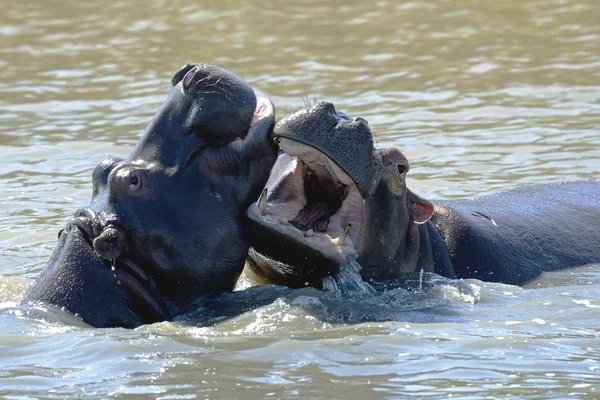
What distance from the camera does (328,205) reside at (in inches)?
275

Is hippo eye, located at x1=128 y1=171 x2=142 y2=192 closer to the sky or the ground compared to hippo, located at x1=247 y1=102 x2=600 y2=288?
closer to the sky

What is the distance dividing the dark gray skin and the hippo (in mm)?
170

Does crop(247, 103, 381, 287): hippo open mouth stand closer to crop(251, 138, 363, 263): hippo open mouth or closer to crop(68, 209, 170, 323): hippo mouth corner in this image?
crop(251, 138, 363, 263): hippo open mouth

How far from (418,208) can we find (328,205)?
23.8 inches

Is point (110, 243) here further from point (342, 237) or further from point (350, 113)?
point (350, 113)

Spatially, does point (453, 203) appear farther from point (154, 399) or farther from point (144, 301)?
point (154, 399)

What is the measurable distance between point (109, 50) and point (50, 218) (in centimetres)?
776

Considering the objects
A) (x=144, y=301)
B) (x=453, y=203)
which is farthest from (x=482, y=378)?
(x=453, y=203)

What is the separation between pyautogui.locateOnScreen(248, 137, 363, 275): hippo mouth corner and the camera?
21.2ft

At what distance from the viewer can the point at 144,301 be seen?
6.40 metres

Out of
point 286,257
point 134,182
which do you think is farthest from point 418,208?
point 134,182

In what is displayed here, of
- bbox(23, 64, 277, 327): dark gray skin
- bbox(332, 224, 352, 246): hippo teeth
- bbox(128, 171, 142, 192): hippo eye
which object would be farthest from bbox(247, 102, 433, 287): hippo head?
bbox(128, 171, 142, 192): hippo eye

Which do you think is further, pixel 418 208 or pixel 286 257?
pixel 418 208

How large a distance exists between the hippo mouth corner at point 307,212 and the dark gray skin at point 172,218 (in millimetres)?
129
